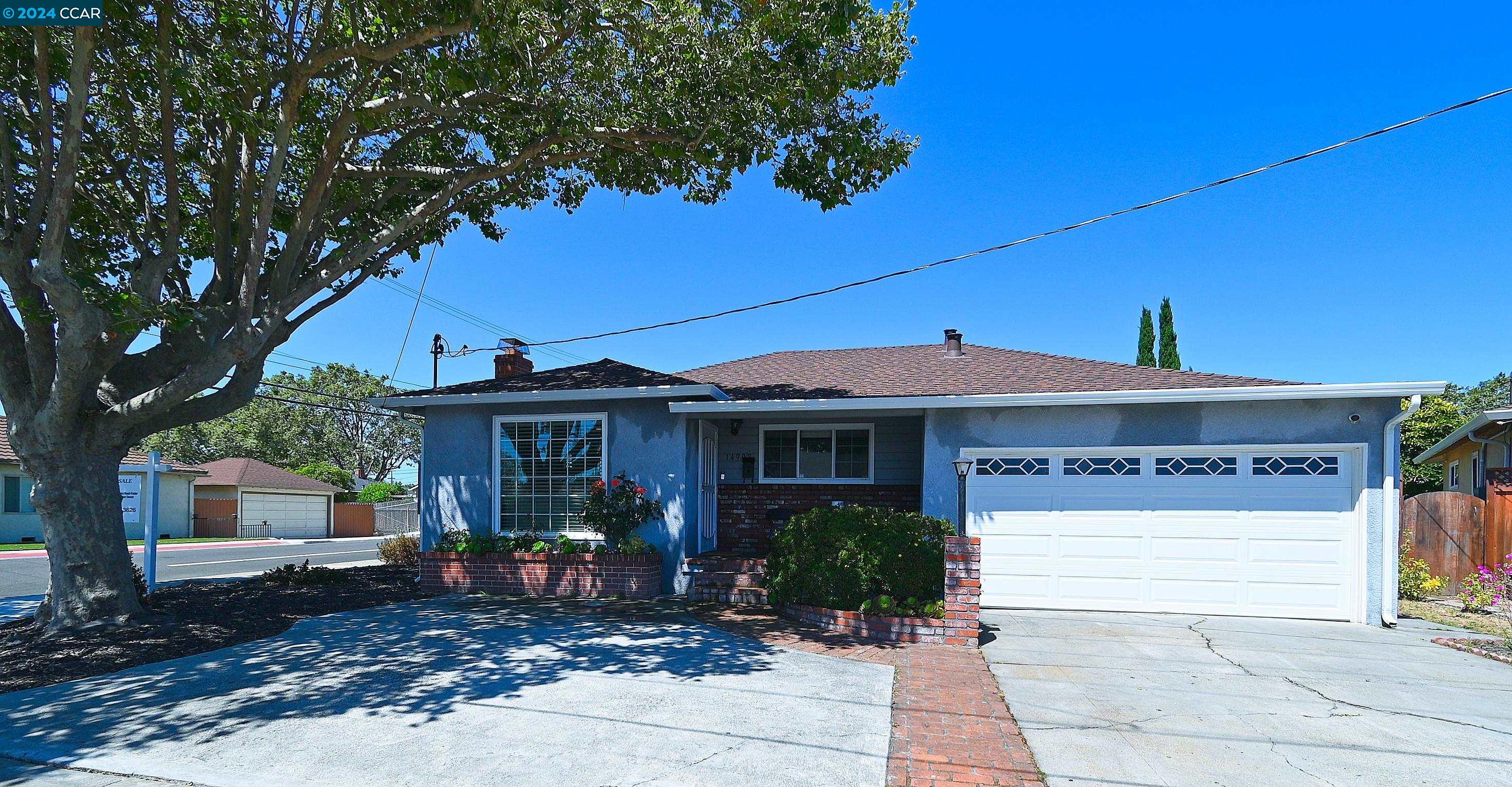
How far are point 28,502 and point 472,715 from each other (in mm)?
23414

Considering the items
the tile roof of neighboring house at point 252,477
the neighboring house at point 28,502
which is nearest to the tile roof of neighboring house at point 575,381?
the neighboring house at point 28,502

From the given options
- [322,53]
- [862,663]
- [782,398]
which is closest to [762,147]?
[782,398]

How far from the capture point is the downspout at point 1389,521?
29.8 ft

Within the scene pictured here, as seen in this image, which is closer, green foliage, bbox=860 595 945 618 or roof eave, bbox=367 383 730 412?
green foliage, bbox=860 595 945 618

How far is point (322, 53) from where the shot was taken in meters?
7.14

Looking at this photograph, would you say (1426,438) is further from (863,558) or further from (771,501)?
(863,558)

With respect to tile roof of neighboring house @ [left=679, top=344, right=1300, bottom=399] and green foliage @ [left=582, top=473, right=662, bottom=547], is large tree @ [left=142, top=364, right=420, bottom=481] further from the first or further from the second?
green foliage @ [left=582, top=473, right=662, bottom=547]

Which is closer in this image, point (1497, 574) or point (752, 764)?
Answer: point (752, 764)

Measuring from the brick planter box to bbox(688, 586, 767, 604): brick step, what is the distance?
75cm

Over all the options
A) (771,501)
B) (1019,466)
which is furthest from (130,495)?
(1019,466)

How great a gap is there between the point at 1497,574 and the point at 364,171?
50.2 feet

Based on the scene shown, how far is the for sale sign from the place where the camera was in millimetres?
9109

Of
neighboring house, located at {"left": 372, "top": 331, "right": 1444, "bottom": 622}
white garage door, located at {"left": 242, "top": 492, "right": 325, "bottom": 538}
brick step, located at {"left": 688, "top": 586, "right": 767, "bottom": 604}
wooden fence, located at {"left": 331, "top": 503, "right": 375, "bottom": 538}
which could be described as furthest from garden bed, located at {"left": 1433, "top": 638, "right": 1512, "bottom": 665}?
wooden fence, located at {"left": 331, "top": 503, "right": 375, "bottom": 538}

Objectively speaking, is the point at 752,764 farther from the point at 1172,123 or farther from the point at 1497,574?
the point at 1497,574
